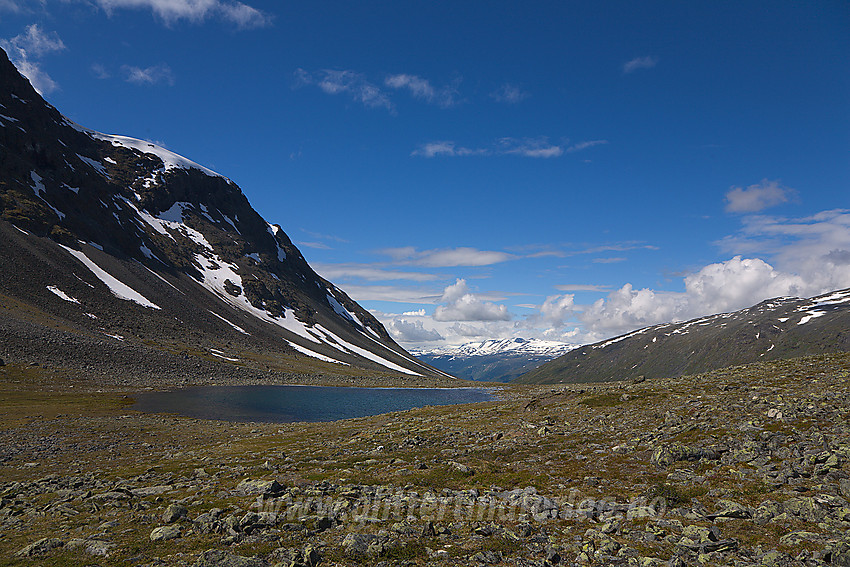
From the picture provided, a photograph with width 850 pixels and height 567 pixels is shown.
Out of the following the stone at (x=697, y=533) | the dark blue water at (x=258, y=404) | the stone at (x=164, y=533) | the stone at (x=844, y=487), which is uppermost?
the stone at (x=844, y=487)

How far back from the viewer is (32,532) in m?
16.2

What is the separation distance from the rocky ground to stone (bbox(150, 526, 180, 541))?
7 centimetres

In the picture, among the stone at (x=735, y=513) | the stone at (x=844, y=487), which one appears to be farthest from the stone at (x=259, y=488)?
the stone at (x=844, y=487)

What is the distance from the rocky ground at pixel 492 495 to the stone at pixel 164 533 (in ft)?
0.21

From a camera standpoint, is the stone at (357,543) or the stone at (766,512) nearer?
the stone at (357,543)

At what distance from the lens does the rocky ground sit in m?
12.8

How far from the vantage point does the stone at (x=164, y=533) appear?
1450cm

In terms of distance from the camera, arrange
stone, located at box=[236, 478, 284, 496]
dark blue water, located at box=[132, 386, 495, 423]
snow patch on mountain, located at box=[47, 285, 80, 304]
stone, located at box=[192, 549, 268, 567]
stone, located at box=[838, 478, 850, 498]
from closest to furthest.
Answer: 1. stone, located at box=[192, 549, 268, 567]
2. stone, located at box=[838, 478, 850, 498]
3. stone, located at box=[236, 478, 284, 496]
4. dark blue water, located at box=[132, 386, 495, 423]
5. snow patch on mountain, located at box=[47, 285, 80, 304]

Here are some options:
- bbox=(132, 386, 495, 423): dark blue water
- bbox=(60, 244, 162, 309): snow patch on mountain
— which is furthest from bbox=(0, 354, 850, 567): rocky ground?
bbox=(60, 244, 162, 309): snow patch on mountain

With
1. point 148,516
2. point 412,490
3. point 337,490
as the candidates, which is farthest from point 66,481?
point 412,490

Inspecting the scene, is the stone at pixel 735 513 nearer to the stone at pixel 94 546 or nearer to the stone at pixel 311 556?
the stone at pixel 311 556

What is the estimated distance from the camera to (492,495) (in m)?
18.5

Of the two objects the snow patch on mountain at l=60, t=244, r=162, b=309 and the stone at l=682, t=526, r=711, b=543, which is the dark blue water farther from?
the snow patch on mountain at l=60, t=244, r=162, b=309

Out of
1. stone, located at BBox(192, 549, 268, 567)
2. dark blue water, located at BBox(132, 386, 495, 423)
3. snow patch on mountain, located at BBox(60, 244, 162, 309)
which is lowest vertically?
dark blue water, located at BBox(132, 386, 495, 423)
